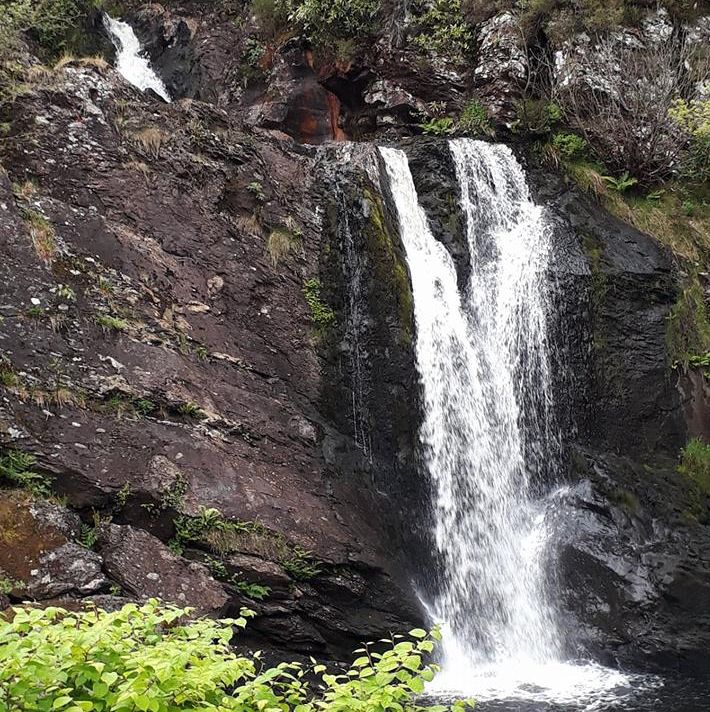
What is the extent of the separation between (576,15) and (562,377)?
9.83m

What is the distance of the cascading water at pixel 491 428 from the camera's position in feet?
29.0

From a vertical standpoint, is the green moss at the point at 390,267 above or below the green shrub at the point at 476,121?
below

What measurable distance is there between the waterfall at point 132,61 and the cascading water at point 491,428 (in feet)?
26.7

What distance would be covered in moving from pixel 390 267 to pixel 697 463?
6104mm

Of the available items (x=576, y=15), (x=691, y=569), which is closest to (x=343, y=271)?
(x=691, y=569)

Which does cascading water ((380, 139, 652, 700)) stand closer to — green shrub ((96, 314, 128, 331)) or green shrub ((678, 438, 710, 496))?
green shrub ((678, 438, 710, 496))

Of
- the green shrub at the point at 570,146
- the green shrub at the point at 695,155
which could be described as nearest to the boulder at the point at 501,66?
the green shrub at the point at 570,146

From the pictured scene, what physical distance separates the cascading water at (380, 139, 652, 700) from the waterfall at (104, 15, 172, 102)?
8124 millimetres

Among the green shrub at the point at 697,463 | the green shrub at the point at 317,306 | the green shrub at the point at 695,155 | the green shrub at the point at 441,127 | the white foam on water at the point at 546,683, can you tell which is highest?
the green shrub at the point at 441,127

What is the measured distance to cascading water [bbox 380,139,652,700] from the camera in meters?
8.83

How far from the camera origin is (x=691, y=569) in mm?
9094

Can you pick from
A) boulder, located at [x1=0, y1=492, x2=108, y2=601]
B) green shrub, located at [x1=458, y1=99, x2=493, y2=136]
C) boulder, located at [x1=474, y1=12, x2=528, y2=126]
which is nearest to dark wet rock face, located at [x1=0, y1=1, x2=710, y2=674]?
boulder, located at [x1=0, y1=492, x2=108, y2=601]

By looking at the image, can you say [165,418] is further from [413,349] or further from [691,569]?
[691,569]

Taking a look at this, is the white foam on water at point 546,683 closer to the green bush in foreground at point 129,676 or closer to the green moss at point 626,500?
the green moss at point 626,500
